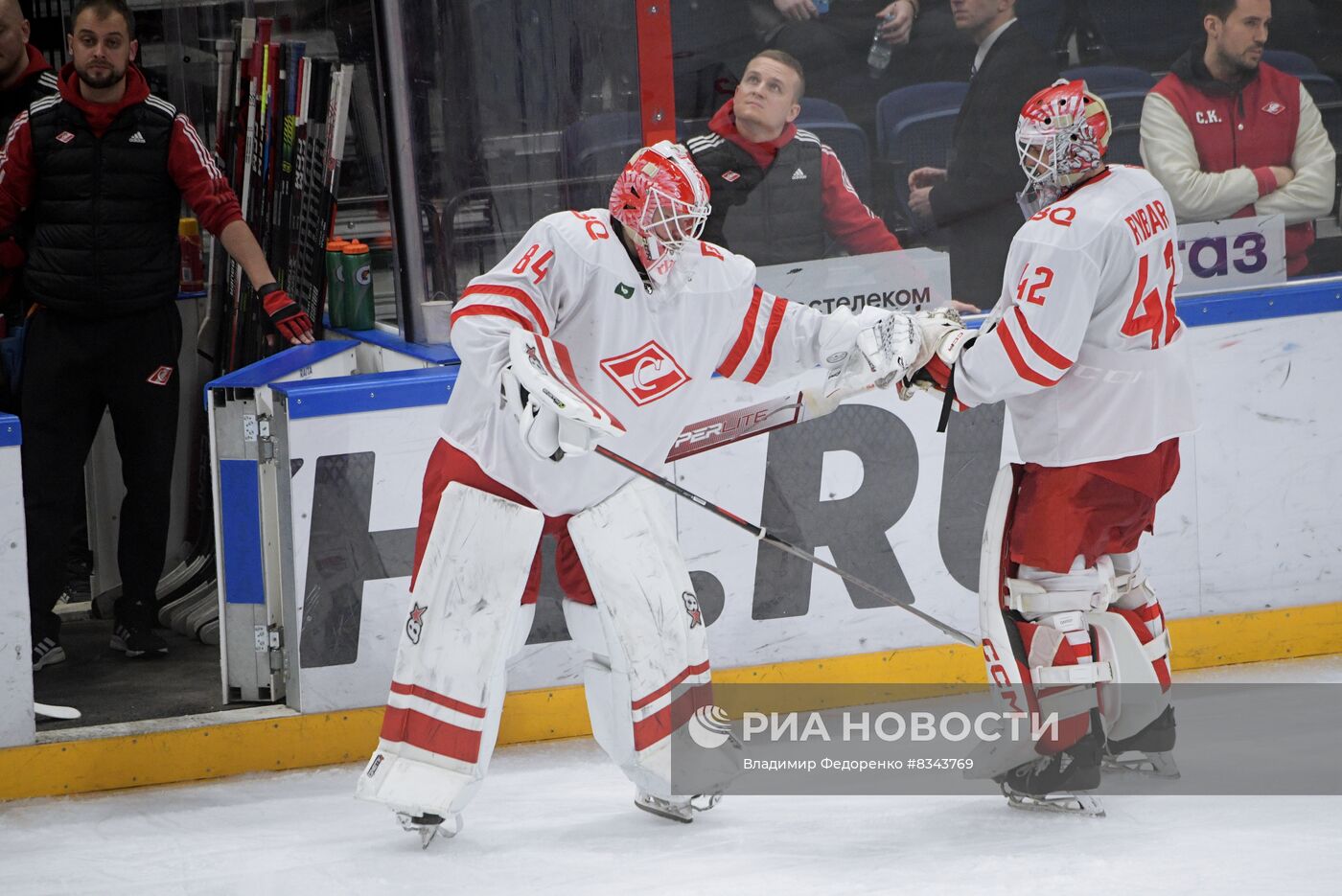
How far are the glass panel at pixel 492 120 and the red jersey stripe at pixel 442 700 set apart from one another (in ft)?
4.16

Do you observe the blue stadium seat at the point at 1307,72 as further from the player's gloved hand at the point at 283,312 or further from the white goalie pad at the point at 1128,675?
the player's gloved hand at the point at 283,312

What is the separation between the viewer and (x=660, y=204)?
328 cm

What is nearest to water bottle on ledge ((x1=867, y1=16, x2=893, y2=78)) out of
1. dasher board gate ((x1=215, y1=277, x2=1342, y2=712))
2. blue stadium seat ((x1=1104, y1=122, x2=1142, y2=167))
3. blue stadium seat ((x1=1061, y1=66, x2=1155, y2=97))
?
blue stadium seat ((x1=1061, y1=66, x2=1155, y2=97))

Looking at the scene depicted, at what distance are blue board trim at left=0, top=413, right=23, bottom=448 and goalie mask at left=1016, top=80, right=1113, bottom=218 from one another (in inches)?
86.6

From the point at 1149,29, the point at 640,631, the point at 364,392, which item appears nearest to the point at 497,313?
the point at 640,631

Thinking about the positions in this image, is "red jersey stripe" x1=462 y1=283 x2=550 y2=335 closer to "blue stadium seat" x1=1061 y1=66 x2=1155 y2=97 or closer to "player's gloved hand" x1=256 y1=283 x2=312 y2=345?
"player's gloved hand" x1=256 y1=283 x2=312 y2=345

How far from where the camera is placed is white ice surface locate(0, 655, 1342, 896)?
323 centimetres

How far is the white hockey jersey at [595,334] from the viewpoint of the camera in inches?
129

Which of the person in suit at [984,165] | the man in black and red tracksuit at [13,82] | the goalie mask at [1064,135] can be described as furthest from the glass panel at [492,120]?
the goalie mask at [1064,135]

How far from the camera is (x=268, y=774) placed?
13.3ft

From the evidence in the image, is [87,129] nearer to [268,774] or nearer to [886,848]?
[268,774]

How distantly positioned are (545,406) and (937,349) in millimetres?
870

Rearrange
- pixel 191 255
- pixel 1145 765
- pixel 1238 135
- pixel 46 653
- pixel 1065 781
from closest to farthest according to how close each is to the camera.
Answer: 1. pixel 1065 781
2. pixel 1145 765
3. pixel 46 653
4. pixel 1238 135
5. pixel 191 255

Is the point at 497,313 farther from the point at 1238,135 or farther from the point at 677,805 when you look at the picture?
the point at 1238,135
